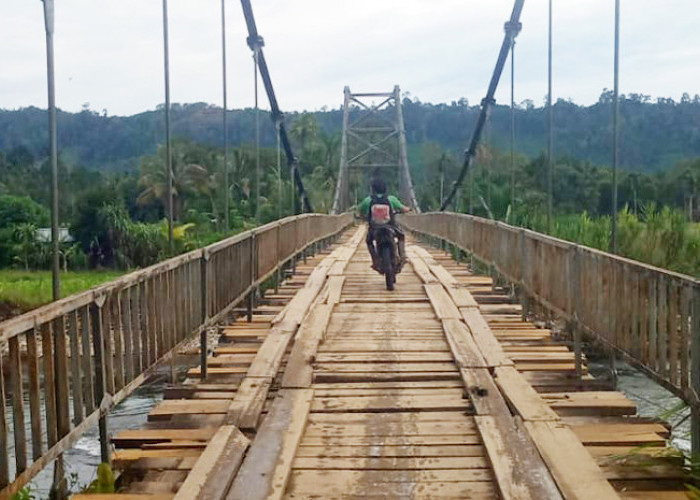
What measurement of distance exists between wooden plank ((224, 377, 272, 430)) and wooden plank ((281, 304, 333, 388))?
0.45 feet

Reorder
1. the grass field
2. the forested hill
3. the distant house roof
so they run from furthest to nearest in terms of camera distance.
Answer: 1. the forested hill
2. the distant house roof
3. the grass field

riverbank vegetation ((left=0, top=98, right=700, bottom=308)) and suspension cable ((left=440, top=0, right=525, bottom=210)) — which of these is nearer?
suspension cable ((left=440, top=0, right=525, bottom=210))

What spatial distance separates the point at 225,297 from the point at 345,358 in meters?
1.30

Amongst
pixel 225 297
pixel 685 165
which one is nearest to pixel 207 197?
pixel 685 165

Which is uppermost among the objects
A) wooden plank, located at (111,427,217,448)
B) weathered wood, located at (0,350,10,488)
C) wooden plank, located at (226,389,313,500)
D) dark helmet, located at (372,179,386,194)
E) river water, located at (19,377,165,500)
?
dark helmet, located at (372,179,386,194)

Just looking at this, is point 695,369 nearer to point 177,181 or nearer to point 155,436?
point 155,436

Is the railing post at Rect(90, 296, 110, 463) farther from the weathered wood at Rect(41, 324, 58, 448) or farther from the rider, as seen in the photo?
the rider

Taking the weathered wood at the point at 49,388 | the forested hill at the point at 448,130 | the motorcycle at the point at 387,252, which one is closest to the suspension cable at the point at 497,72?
the motorcycle at the point at 387,252

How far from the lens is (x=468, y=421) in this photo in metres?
4.37

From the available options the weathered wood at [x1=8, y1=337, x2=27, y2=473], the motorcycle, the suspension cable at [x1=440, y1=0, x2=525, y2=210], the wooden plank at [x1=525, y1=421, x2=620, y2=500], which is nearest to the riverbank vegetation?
the suspension cable at [x1=440, y1=0, x2=525, y2=210]

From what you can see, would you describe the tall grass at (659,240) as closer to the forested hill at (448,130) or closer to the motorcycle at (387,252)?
the motorcycle at (387,252)

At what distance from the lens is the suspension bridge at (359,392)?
3465 mm

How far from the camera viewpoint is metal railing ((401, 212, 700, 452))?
4078 millimetres

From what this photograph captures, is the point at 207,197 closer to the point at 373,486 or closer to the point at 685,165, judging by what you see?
the point at 685,165
